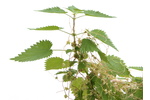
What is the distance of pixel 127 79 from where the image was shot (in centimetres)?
94

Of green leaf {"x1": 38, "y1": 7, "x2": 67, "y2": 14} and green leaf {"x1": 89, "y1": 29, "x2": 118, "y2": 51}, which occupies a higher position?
green leaf {"x1": 38, "y1": 7, "x2": 67, "y2": 14}

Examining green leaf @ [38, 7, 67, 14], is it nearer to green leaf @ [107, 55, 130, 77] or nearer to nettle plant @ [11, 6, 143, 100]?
nettle plant @ [11, 6, 143, 100]

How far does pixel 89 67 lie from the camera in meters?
0.88

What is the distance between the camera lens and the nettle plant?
2.70 ft

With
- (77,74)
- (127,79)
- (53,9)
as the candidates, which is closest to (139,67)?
(127,79)

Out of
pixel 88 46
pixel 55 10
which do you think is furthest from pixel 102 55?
pixel 55 10

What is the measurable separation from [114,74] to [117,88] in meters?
0.04

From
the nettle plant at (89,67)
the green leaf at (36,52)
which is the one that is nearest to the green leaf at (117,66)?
the nettle plant at (89,67)

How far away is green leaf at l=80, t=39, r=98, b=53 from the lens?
0.80m

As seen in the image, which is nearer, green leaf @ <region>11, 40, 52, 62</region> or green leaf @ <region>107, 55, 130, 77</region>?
green leaf @ <region>11, 40, 52, 62</region>

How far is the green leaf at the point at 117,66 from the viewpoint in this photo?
0.91 meters

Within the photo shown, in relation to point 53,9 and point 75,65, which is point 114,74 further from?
point 53,9

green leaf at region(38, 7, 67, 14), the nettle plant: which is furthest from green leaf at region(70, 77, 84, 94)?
green leaf at region(38, 7, 67, 14)

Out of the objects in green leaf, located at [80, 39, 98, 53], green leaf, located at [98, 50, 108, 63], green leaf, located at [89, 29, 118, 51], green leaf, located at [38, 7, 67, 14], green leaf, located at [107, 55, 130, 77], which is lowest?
green leaf, located at [107, 55, 130, 77]
